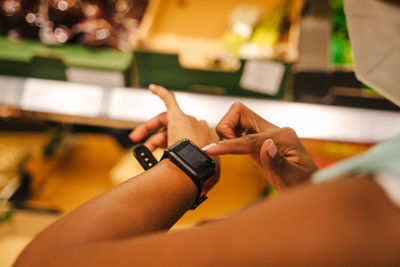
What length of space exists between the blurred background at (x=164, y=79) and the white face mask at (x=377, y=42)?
0.81ft

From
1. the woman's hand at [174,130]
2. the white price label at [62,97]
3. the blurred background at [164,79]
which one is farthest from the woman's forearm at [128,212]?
the white price label at [62,97]

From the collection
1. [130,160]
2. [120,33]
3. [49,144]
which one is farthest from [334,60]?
[49,144]

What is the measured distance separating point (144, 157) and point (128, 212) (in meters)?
0.20

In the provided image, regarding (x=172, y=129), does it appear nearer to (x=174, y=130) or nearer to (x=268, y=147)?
(x=174, y=130)

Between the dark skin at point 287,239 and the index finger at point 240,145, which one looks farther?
the index finger at point 240,145

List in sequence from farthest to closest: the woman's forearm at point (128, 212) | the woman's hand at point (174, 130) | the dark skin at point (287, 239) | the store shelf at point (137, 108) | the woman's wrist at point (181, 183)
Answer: the store shelf at point (137, 108) < the woman's hand at point (174, 130) < the woman's wrist at point (181, 183) < the woman's forearm at point (128, 212) < the dark skin at point (287, 239)

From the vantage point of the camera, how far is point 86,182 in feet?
5.51

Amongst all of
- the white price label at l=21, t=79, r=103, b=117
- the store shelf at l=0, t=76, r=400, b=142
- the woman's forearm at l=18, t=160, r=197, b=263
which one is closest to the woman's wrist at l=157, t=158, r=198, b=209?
the woman's forearm at l=18, t=160, r=197, b=263

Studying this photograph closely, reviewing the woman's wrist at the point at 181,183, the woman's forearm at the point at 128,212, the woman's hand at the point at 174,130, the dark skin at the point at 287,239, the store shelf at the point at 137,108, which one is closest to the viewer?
the dark skin at the point at 287,239

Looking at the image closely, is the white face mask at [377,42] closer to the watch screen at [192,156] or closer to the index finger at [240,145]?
the index finger at [240,145]

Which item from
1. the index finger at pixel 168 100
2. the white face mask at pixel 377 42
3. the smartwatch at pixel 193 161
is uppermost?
the white face mask at pixel 377 42

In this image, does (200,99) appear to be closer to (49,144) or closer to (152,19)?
(152,19)

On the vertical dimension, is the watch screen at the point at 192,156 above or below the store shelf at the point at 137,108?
above

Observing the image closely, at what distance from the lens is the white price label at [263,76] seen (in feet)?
3.71
